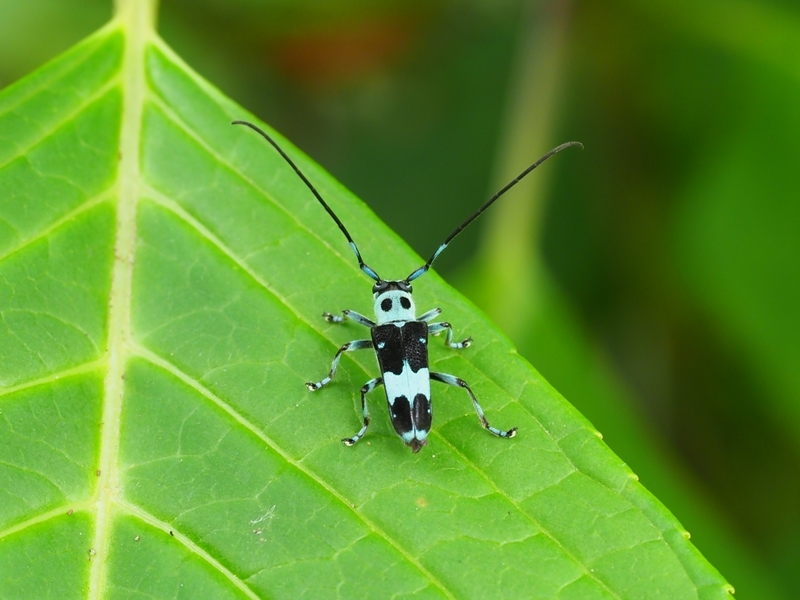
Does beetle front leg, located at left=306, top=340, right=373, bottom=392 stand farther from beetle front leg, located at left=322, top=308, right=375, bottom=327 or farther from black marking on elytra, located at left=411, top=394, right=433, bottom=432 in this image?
black marking on elytra, located at left=411, top=394, right=433, bottom=432

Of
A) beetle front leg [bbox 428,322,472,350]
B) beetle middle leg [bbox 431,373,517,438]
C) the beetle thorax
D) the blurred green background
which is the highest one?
the blurred green background

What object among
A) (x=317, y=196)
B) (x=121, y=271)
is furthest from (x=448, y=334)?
(x=121, y=271)

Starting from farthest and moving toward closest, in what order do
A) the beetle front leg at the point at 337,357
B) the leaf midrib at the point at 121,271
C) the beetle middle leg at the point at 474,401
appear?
1. the beetle front leg at the point at 337,357
2. the beetle middle leg at the point at 474,401
3. the leaf midrib at the point at 121,271

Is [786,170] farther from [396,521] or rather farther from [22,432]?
[22,432]

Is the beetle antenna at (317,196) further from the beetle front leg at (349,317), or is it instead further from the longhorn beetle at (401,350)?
the beetle front leg at (349,317)

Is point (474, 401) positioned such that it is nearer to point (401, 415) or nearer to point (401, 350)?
point (401, 415)

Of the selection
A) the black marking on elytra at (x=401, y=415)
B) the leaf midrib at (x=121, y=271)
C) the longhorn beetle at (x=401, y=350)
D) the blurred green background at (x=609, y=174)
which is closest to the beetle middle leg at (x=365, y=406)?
the longhorn beetle at (x=401, y=350)

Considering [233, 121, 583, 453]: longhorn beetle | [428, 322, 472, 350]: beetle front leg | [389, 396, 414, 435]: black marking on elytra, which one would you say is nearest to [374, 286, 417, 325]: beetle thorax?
[233, 121, 583, 453]: longhorn beetle

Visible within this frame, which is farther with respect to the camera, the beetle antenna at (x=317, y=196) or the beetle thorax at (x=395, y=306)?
the beetle thorax at (x=395, y=306)

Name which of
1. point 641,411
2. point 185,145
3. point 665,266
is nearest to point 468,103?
point 665,266
